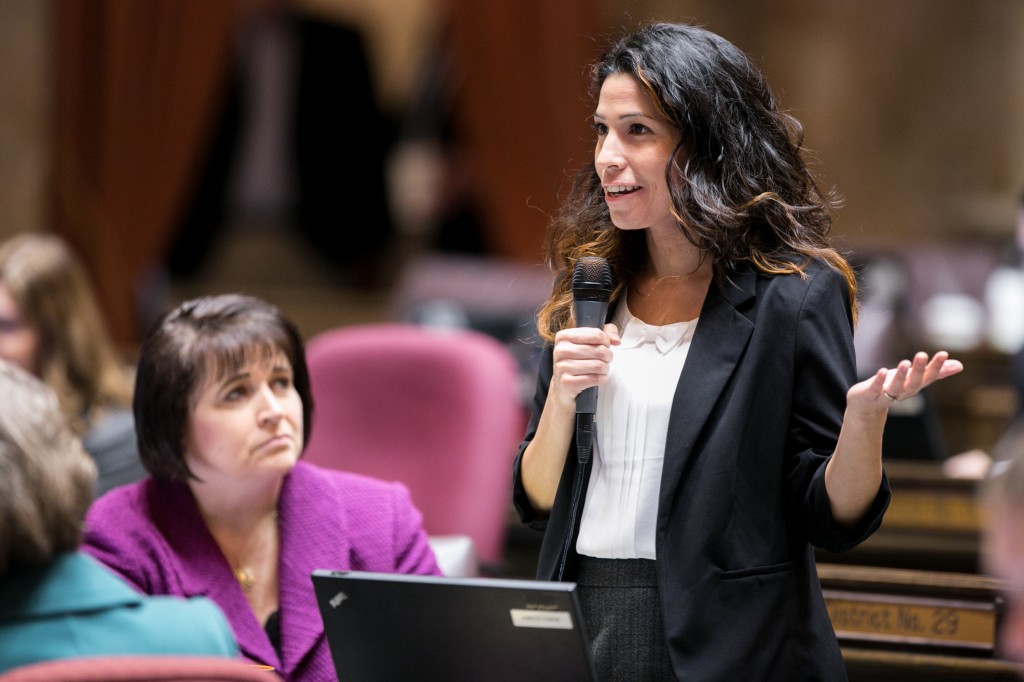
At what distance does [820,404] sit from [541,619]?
0.43 metres

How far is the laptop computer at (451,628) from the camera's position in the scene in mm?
1401

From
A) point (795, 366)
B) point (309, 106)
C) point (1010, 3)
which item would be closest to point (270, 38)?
point (309, 106)

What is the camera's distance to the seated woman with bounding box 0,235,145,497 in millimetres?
3188

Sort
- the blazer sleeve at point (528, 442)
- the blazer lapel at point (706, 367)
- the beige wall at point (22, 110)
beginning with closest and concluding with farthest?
1. the blazer lapel at point (706, 367)
2. the blazer sleeve at point (528, 442)
3. the beige wall at point (22, 110)

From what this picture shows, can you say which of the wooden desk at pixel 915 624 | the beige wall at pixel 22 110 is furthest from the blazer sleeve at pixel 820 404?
the beige wall at pixel 22 110

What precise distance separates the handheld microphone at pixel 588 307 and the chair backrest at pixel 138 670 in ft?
1.73

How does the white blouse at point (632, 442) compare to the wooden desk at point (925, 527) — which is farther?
the wooden desk at point (925, 527)

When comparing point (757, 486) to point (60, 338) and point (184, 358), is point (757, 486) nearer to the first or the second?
point (184, 358)

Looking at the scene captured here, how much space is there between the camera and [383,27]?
834 centimetres

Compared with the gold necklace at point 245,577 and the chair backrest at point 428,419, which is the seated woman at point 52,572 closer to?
the gold necklace at point 245,577

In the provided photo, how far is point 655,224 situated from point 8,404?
2.70 ft

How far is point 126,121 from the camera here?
643 centimetres

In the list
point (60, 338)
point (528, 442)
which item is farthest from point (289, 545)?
point (60, 338)

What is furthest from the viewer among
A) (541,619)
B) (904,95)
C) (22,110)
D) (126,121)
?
(904,95)
